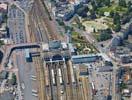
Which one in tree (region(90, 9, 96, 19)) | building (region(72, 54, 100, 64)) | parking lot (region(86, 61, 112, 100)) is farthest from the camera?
tree (region(90, 9, 96, 19))

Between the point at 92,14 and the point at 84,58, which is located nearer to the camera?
the point at 84,58

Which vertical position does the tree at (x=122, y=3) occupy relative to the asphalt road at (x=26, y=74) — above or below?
above

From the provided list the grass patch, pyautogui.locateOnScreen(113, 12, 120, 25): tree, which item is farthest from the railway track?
pyautogui.locateOnScreen(113, 12, 120, 25): tree

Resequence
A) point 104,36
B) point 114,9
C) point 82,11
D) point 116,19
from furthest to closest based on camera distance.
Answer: point 114,9 → point 82,11 → point 116,19 → point 104,36

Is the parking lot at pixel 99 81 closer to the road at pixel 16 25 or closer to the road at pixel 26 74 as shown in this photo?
the road at pixel 26 74

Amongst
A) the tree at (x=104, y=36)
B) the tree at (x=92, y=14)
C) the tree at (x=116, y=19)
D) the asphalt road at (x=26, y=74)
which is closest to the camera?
the asphalt road at (x=26, y=74)

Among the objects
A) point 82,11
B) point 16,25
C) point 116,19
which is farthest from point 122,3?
point 16,25

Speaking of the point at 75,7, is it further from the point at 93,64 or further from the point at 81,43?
the point at 93,64

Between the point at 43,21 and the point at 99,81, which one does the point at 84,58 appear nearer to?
the point at 99,81

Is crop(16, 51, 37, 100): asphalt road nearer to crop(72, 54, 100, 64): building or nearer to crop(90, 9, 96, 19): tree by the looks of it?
crop(72, 54, 100, 64): building

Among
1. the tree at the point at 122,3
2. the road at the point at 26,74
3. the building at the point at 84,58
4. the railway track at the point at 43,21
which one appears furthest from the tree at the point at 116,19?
the road at the point at 26,74

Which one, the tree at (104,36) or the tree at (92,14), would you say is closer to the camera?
the tree at (104,36)

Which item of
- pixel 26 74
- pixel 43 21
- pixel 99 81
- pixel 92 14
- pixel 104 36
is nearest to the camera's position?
pixel 99 81
